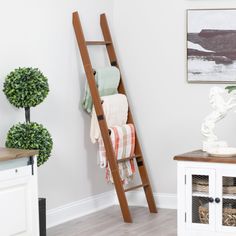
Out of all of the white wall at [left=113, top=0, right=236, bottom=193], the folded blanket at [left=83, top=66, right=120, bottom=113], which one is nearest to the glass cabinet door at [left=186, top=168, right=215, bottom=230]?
the white wall at [left=113, top=0, right=236, bottom=193]

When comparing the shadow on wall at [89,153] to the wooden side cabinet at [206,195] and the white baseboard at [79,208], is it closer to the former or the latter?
the white baseboard at [79,208]

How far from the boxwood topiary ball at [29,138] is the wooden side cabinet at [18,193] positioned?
0.20 metres

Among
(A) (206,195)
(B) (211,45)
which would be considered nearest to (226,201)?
(A) (206,195)

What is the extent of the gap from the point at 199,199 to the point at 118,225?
0.98m

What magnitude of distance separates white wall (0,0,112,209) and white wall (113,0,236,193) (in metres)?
0.31

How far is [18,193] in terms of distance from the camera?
13.3 ft

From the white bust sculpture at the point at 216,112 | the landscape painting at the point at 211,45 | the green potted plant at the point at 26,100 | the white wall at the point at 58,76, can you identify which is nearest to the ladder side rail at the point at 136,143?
the white wall at the point at 58,76

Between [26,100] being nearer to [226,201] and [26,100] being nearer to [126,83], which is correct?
[226,201]

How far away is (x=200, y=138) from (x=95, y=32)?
132 centimetres

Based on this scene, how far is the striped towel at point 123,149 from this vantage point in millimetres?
5621

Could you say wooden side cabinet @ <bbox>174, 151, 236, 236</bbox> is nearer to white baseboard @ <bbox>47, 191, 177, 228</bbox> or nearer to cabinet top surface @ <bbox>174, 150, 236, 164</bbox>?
cabinet top surface @ <bbox>174, 150, 236, 164</bbox>

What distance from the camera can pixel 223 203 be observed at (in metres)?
4.64

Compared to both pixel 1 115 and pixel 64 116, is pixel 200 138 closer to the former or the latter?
pixel 64 116

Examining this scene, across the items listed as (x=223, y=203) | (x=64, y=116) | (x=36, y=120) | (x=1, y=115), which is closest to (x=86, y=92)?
(x=64, y=116)
